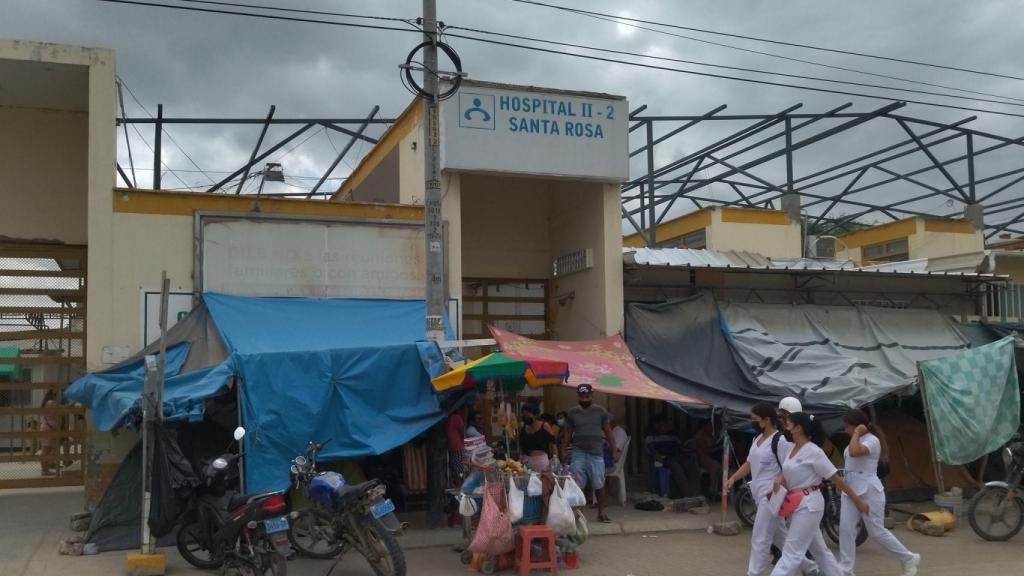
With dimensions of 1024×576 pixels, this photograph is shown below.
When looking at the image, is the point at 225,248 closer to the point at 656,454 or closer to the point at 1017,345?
the point at 656,454

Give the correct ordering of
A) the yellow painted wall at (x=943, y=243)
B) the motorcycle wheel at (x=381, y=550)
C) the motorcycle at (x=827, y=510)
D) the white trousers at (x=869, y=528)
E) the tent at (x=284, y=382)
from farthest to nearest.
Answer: the yellow painted wall at (x=943, y=243), the motorcycle at (x=827, y=510), the tent at (x=284, y=382), the white trousers at (x=869, y=528), the motorcycle wheel at (x=381, y=550)

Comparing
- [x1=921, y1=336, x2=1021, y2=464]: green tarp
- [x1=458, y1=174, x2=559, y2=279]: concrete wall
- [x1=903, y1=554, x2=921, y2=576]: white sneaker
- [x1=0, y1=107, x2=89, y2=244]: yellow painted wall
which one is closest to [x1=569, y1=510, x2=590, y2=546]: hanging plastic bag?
[x1=903, y1=554, x2=921, y2=576]: white sneaker

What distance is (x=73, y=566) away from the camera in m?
8.88

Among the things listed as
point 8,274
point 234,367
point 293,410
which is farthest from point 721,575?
point 8,274

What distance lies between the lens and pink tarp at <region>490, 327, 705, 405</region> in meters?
10.8

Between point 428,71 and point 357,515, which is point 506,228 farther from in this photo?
point 357,515

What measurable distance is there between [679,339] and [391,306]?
14.2 feet

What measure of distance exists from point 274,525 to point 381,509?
3.06ft

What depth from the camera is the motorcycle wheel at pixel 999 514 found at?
1055 cm

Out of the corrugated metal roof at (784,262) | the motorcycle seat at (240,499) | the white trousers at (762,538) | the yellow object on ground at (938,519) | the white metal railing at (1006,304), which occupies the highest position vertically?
the corrugated metal roof at (784,262)

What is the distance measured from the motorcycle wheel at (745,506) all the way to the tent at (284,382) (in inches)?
160

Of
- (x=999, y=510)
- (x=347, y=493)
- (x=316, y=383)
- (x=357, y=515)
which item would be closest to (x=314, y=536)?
(x=357, y=515)

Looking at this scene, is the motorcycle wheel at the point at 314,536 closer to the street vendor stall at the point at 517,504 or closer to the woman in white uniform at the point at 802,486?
the street vendor stall at the point at 517,504

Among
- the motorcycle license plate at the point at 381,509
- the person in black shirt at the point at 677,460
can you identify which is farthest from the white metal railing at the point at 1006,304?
the motorcycle license plate at the point at 381,509
